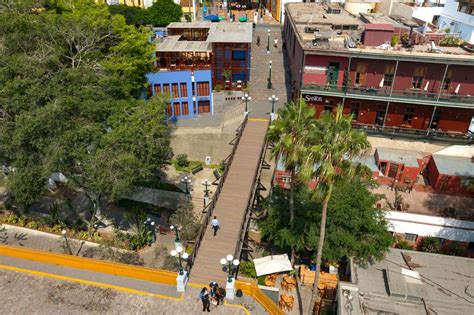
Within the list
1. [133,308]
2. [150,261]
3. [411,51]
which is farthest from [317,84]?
[133,308]

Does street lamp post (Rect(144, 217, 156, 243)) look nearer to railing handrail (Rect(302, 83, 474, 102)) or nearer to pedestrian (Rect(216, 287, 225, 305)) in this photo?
pedestrian (Rect(216, 287, 225, 305))

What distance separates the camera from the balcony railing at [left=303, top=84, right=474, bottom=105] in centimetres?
3606

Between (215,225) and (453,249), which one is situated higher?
(215,225)

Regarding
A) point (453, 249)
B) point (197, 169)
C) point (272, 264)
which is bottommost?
point (453, 249)

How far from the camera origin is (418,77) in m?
37.6

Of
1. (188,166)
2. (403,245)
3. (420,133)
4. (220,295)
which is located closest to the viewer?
(220,295)

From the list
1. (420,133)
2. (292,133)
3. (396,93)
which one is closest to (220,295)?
(292,133)

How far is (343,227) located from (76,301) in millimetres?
19139

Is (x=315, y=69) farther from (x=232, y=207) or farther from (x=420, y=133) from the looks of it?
(x=232, y=207)

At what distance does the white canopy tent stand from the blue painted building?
941 inches

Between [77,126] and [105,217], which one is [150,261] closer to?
[105,217]

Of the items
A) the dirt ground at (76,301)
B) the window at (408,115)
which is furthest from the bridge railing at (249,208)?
the window at (408,115)

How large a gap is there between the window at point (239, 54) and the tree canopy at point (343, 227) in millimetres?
25210

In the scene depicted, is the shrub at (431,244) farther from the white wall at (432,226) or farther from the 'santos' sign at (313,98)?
the 'santos' sign at (313,98)
